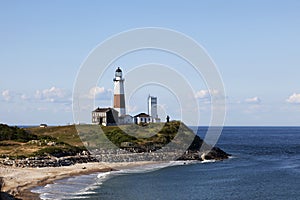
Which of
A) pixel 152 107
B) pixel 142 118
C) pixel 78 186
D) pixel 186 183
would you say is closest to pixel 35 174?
pixel 78 186

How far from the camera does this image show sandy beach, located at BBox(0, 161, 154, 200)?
176ft

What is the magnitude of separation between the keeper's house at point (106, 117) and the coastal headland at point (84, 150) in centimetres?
331

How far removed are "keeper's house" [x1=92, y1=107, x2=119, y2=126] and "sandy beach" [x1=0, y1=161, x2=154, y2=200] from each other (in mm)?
29609

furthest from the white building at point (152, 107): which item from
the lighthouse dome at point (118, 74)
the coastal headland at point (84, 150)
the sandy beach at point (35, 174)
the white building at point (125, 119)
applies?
the sandy beach at point (35, 174)

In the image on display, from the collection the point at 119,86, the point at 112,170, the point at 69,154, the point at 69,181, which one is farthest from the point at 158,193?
the point at 119,86

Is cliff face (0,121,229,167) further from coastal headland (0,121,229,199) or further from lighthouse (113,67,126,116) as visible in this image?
lighthouse (113,67,126,116)

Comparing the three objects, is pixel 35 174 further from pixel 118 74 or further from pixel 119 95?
pixel 118 74

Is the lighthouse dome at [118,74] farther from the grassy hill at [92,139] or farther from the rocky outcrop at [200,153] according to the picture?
the rocky outcrop at [200,153]

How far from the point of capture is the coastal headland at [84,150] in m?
66.9

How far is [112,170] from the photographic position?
78750 millimetres

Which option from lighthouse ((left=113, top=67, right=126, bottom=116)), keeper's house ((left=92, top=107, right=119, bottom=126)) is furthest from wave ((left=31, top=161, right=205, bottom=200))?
lighthouse ((left=113, top=67, right=126, bottom=116))

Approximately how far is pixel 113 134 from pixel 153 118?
24.7 meters

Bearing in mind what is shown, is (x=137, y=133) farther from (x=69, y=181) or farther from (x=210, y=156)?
(x=69, y=181)

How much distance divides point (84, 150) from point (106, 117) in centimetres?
2429
